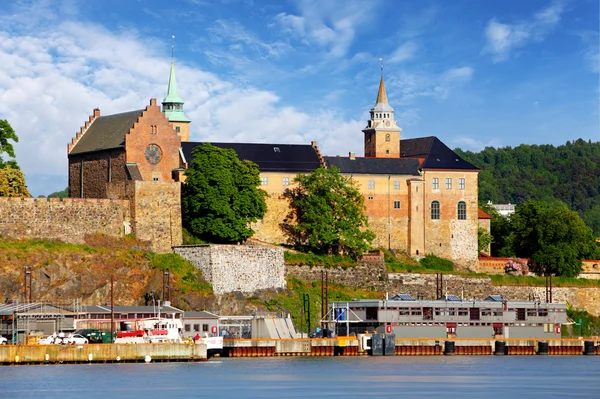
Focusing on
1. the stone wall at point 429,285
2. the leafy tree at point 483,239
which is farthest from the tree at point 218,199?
the leafy tree at point 483,239

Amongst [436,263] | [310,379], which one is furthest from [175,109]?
[310,379]

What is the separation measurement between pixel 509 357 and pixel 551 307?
11999mm

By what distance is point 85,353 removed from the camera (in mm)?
85938

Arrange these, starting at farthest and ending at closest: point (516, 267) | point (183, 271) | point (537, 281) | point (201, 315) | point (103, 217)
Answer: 1. point (516, 267)
2. point (537, 281)
3. point (103, 217)
4. point (183, 271)
5. point (201, 315)

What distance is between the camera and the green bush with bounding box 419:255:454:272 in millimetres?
123125

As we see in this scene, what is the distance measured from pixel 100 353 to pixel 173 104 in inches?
2050

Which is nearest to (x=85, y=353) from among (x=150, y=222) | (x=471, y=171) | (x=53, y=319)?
(x=53, y=319)

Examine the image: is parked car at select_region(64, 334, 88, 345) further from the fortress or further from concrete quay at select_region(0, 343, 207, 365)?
the fortress

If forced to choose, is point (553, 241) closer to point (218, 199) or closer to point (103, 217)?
point (218, 199)

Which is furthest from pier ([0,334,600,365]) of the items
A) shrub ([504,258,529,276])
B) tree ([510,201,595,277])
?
tree ([510,201,595,277])

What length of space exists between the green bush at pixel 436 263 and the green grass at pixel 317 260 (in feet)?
28.0

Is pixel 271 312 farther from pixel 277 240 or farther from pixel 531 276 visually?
pixel 531 276

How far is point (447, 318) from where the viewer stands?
106312 mm

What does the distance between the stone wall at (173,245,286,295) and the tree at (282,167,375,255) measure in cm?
950
